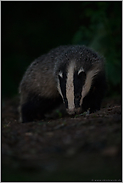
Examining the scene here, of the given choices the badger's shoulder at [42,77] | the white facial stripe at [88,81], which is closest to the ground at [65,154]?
the white facial stripe at [88,81]

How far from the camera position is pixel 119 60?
6.04 m

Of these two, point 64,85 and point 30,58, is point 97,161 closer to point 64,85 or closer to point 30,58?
point 64,85

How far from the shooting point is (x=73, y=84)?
10.4 ft

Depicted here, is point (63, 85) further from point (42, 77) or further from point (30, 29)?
point (30, 29)

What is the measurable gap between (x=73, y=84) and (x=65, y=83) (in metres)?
0.11

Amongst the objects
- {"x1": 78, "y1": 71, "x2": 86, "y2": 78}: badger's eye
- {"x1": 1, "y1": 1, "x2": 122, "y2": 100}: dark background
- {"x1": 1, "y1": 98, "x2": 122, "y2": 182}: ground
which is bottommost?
{"x1": 1, "y1": 98, "x2": 122, "y2": 182}: ground

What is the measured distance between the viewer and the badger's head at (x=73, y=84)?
10.4 feet

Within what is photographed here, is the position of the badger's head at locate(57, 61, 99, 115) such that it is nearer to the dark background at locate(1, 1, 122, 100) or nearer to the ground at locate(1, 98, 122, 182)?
the ground at locate(1, 98, 122, 182)

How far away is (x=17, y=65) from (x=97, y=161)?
7186 mm

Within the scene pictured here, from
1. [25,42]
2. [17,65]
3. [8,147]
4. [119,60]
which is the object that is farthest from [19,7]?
[8,147]

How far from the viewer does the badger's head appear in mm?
3178

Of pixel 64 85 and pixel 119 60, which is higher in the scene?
pixel 119 60

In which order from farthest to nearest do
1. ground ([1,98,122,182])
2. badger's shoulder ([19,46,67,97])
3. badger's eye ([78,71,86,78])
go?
badger's shoulder ([19,46,67,97])
badger's eye ([78,71,86,78])
ground ([1,98,122,182])

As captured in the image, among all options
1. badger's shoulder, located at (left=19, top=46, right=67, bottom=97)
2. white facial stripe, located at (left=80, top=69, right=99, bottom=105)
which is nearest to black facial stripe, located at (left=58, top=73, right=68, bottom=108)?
white facial stripe, located at (left=80, top=69, right=99, bottom=105)
